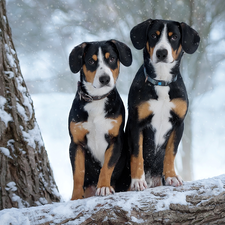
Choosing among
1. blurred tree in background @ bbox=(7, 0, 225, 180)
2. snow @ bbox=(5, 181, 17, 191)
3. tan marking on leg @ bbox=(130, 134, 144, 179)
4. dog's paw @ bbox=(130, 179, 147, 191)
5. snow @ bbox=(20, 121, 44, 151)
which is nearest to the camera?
dog's paw @ bbox=(130, 179, 147, 191)

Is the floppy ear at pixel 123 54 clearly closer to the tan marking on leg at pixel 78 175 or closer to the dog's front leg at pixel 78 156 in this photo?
the dog's front leg at pixel 78 156

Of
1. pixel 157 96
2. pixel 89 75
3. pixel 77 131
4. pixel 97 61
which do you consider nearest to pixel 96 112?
pixel 77 131

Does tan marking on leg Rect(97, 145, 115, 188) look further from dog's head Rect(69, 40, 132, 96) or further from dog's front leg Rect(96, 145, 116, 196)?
dog's head Rect(69, 40, 132, 96)

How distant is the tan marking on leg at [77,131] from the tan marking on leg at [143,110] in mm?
516

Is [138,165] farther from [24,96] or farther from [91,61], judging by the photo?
[24,96]

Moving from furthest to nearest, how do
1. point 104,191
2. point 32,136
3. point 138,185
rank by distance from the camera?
1. point 32,136
2. point 138,185
3. point 104,191

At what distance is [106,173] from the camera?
258 centimetres

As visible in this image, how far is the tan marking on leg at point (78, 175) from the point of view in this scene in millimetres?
2684

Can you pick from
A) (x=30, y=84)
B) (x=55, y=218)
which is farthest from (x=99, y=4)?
(x=55, y=218)

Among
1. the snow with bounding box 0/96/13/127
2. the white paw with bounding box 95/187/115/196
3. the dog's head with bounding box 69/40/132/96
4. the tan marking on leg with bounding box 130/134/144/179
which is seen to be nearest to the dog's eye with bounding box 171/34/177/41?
the dog's head with bounding box 69/40/132/96

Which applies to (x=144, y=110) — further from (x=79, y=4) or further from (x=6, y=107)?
(x=79, y=4)

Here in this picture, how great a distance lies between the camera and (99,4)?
22.5 feet

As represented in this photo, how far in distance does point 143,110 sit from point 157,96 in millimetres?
180

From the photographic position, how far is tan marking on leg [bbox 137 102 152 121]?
2.65m
